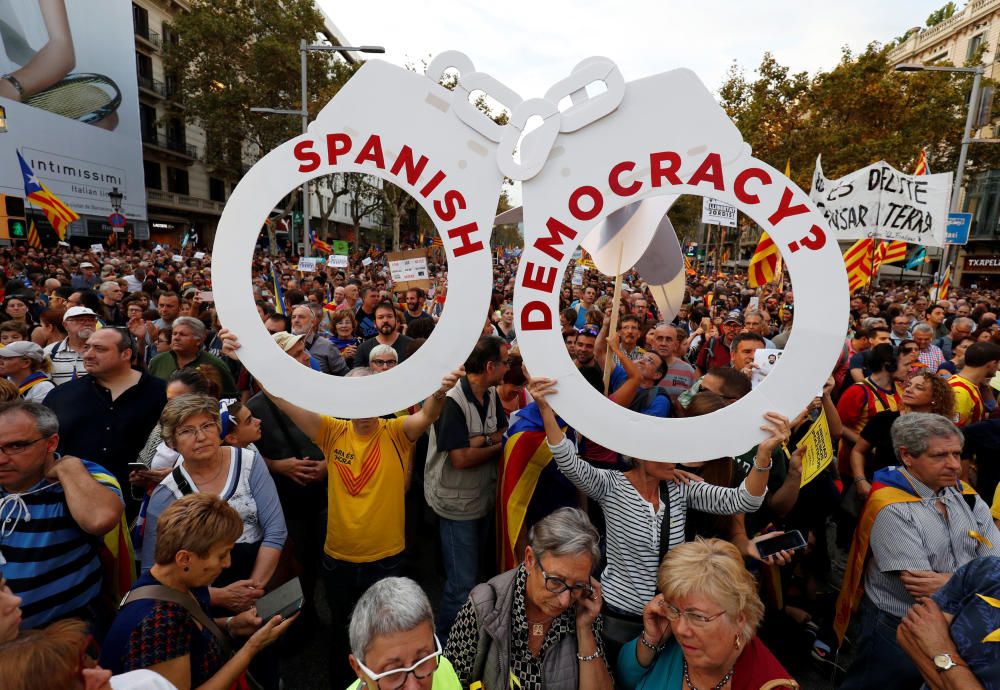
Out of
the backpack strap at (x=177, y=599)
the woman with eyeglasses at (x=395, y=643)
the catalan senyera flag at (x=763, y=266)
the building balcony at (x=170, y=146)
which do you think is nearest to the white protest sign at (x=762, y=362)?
the woman with eyeglasses at (x=395, y=643)

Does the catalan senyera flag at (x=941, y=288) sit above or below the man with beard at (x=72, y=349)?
above

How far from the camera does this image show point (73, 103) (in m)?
22.9

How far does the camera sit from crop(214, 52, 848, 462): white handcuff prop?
2043mm

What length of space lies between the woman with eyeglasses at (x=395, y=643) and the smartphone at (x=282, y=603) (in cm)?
58

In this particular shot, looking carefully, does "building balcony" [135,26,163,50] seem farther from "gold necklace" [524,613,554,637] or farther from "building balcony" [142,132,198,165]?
"gold necklace" [524,613,554,637]

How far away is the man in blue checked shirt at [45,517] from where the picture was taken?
Answer: 203cm

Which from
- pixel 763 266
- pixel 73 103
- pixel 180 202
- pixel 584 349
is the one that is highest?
pixel 73 103

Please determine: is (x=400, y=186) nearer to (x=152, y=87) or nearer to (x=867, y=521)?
(x=867, y=521)

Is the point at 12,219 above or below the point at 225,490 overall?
above

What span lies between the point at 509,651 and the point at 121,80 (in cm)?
3083

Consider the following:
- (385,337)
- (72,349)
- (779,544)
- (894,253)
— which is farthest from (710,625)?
(894,253)

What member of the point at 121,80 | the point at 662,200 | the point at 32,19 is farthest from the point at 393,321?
the point at 121,80

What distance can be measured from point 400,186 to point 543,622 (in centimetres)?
167

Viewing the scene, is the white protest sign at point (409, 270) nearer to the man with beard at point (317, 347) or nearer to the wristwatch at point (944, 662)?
the man with beard at point (317, 347)
